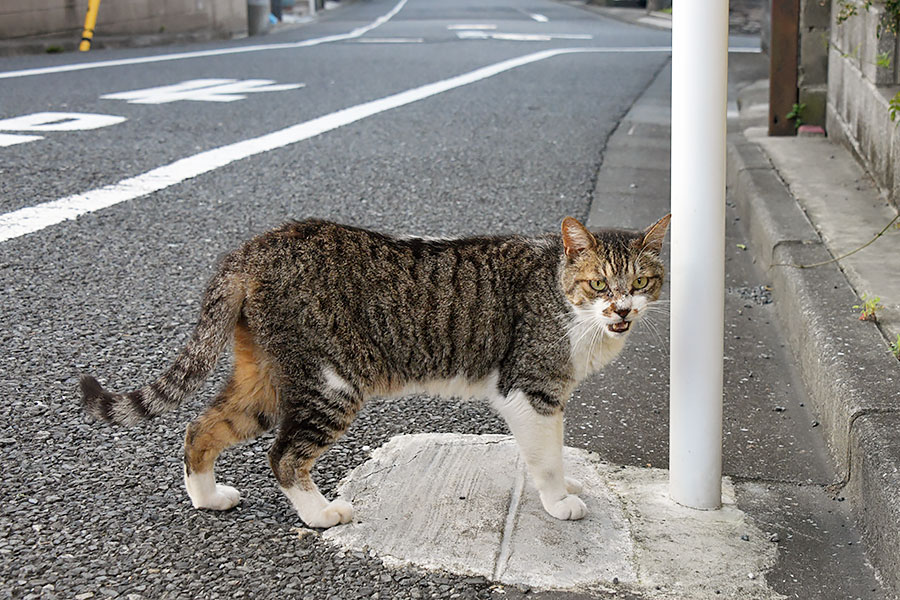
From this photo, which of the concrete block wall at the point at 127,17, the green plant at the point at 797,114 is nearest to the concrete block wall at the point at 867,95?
the green plant at the point at 797,114

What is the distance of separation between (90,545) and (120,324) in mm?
1702

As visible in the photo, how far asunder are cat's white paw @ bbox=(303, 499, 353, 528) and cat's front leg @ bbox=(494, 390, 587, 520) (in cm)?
51

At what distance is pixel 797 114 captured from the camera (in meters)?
7.73

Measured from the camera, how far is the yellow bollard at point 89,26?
15922mm

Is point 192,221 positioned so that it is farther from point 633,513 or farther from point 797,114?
point 797,114

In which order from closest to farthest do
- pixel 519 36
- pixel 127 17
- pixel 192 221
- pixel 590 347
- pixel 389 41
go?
pixel 590 347 → pixel 192 221 → pixel 127 17 → pixel 389 41 → pixel 519 36

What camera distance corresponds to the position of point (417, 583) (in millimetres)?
2531

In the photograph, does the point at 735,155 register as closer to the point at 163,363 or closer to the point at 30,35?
the point at 163,363

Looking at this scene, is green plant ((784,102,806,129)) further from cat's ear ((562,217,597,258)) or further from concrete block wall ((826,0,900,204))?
cat's ear ((562,217,597,258))

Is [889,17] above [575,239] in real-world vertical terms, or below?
above

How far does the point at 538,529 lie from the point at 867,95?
4240 mm

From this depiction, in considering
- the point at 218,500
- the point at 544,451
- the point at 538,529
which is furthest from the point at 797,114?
the point at 218,500

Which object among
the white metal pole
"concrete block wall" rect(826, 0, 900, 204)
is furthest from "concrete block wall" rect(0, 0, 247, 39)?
the white metal pole

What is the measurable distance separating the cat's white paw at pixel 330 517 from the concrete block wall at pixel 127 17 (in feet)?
46.0
